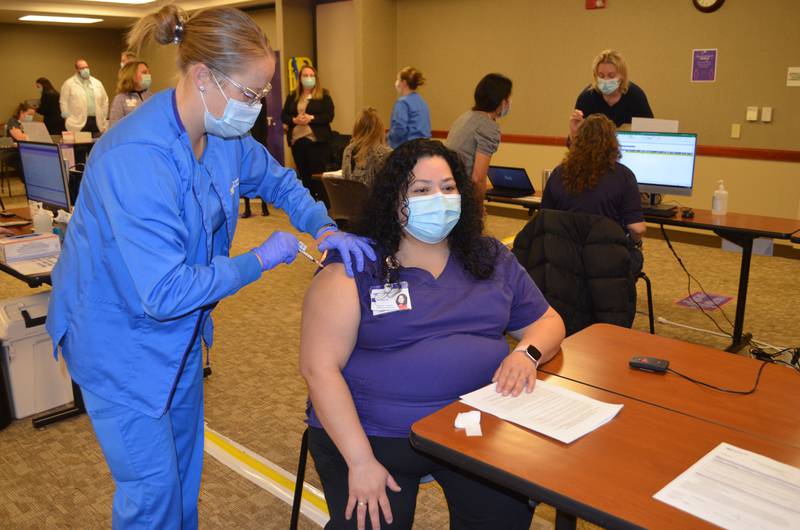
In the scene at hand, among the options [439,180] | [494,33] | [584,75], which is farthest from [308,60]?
[439,180]

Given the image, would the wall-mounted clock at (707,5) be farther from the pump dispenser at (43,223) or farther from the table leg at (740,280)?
the pump dispenser at (43,223)

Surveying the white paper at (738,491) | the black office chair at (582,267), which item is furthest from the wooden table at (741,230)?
the white paper at (738,491)

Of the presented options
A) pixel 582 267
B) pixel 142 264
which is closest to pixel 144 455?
pixel 142 264

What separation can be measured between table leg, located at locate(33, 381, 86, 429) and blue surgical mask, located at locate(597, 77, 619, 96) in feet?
11.0

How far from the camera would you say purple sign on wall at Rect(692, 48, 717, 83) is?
18.7ft

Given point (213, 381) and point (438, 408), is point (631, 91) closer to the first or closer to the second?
point (213, 381)

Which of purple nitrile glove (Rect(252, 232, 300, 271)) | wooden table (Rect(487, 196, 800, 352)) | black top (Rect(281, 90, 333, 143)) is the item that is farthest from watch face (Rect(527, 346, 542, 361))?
black top (Rect(281, 90, 333, 143))

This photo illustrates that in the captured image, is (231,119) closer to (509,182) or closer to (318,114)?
(509,182)

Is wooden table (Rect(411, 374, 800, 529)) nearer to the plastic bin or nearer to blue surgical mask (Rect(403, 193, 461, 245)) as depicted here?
blue surgical mask (Rect(403, 193, 461, 245))

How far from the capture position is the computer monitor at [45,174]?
Result: 9.97 ft

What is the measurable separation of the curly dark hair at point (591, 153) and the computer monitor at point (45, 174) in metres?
2.27

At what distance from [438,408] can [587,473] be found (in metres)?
0.46

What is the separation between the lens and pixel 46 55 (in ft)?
40.0

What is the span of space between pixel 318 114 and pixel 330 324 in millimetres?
5788
